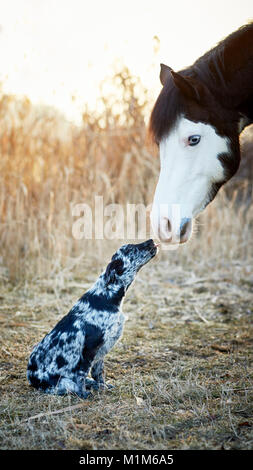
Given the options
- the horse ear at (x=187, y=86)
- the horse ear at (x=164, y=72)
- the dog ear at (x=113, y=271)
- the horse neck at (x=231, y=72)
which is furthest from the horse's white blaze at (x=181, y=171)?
the dog ear at (x=113, y=271)

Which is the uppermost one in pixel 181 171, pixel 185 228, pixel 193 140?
pixel 193 140

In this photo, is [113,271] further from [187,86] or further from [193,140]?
[187,86]

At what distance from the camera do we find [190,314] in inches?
201

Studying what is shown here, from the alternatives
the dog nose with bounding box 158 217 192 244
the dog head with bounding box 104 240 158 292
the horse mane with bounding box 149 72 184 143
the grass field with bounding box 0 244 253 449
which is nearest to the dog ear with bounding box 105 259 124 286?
the dog head with bounding box 104 240 158 292

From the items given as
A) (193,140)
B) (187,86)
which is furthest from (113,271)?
(187,86)

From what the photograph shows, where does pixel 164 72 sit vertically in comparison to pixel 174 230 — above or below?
above

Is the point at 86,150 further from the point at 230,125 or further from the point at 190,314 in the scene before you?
the point at 230,125

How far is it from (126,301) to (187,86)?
3.07 meters

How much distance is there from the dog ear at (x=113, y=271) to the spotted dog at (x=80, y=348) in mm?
57

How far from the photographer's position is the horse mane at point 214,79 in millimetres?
3082

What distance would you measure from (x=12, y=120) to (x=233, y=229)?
3821 mm

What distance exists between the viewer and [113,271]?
3467 mm
